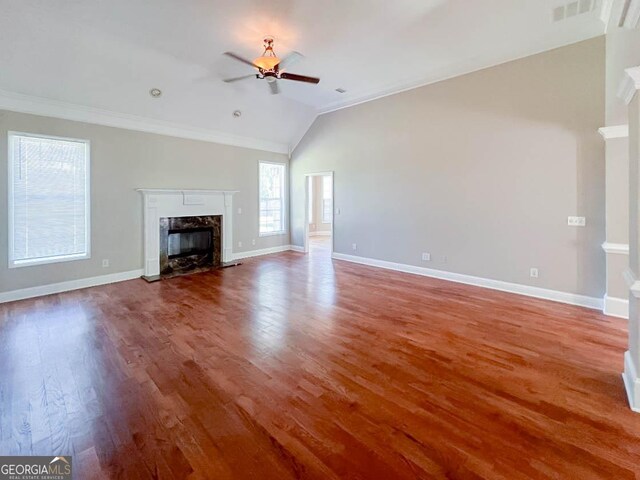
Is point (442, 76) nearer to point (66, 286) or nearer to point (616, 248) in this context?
point (616, 248)

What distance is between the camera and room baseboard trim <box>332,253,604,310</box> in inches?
158

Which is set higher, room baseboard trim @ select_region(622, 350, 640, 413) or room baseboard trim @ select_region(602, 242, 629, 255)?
room baseboard trim @ select_region(602, 242, 629, 255)

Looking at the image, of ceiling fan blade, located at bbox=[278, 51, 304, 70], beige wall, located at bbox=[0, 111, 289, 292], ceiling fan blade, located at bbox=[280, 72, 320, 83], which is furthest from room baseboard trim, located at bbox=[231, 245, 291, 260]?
ceiling fan blade, located at bbox=[278, 51, 304, 70]

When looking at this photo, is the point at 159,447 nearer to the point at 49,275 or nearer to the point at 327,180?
the point at 49,275

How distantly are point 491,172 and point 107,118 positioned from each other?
251 inches

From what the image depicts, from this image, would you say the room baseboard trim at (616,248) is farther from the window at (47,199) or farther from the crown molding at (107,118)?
the window at (47,199)

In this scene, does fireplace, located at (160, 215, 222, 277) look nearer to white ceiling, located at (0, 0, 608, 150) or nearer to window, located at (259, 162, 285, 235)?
window, located at (259, 162, 285, 235)

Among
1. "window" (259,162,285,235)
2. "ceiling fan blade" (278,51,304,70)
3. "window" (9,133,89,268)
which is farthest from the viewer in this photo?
"window" (259,162,285,235)

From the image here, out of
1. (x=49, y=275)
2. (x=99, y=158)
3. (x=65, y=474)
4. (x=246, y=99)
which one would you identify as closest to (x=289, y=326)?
(x=65, y=474)

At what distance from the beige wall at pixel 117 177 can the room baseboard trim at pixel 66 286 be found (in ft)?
0.22

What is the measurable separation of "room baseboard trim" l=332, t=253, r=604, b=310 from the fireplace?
3307mm

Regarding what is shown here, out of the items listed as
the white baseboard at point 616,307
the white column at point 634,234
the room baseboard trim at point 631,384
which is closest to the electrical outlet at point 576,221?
the white baseboard at point 616,307

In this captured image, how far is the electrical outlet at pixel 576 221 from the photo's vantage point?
13.0 feet

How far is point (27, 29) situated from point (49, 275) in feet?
10.8
